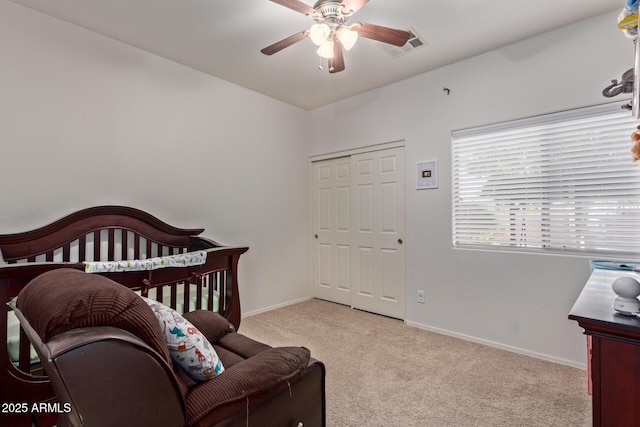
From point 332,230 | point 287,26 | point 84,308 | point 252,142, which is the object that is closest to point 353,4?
point 287,26

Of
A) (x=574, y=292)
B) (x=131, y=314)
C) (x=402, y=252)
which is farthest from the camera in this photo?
(x=402, y=252)

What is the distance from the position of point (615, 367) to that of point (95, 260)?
2.97 meters

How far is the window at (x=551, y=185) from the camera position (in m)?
2.26

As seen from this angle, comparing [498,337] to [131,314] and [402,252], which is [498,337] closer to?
[402,252]

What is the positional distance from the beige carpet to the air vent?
2618 millimetres

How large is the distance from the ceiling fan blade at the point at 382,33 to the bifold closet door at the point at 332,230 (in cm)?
203

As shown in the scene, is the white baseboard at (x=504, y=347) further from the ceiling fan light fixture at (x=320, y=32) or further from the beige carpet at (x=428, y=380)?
the ceiling fan light fixture at (x=320, y=32)

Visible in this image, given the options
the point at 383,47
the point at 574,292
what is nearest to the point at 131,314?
the point at 383,47

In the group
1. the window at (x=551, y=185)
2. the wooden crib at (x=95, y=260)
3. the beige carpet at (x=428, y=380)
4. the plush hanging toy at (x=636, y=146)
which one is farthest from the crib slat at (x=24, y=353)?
the window at (x=551, y=185)

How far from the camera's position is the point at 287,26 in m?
2.40

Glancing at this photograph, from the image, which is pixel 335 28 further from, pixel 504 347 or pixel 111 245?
pixel 504 347

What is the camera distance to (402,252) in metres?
3.41

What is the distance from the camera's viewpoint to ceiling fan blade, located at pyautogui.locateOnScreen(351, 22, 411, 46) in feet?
6.20

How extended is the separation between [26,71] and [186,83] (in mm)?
1192
